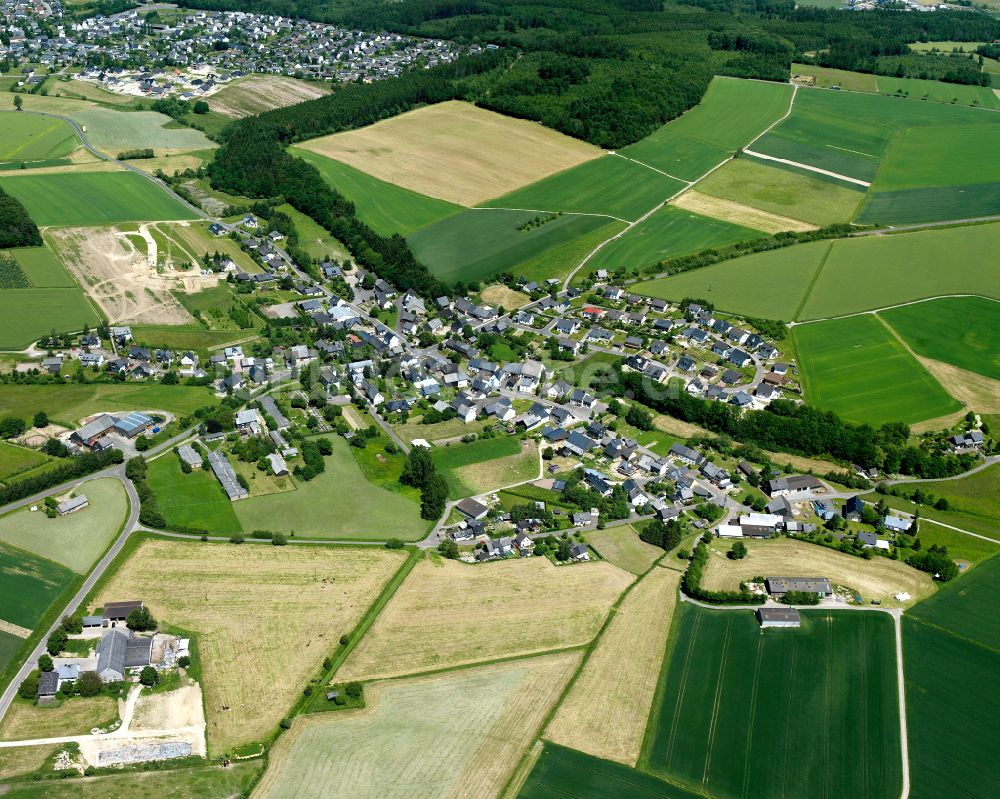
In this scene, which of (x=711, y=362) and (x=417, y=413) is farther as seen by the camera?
(x=711, y=362)

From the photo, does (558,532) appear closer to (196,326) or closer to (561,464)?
(561,464)

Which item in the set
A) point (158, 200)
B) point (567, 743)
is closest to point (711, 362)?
point (567, 743)

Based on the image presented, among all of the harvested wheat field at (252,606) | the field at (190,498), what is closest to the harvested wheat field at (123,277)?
the field at (190,498)

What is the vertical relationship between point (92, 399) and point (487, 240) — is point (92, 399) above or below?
below

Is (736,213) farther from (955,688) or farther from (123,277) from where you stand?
(955,688)

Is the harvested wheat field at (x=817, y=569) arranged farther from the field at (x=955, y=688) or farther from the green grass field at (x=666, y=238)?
the green grass field at (x=666, y=238)

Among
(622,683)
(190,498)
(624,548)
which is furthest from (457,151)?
(622,683)
